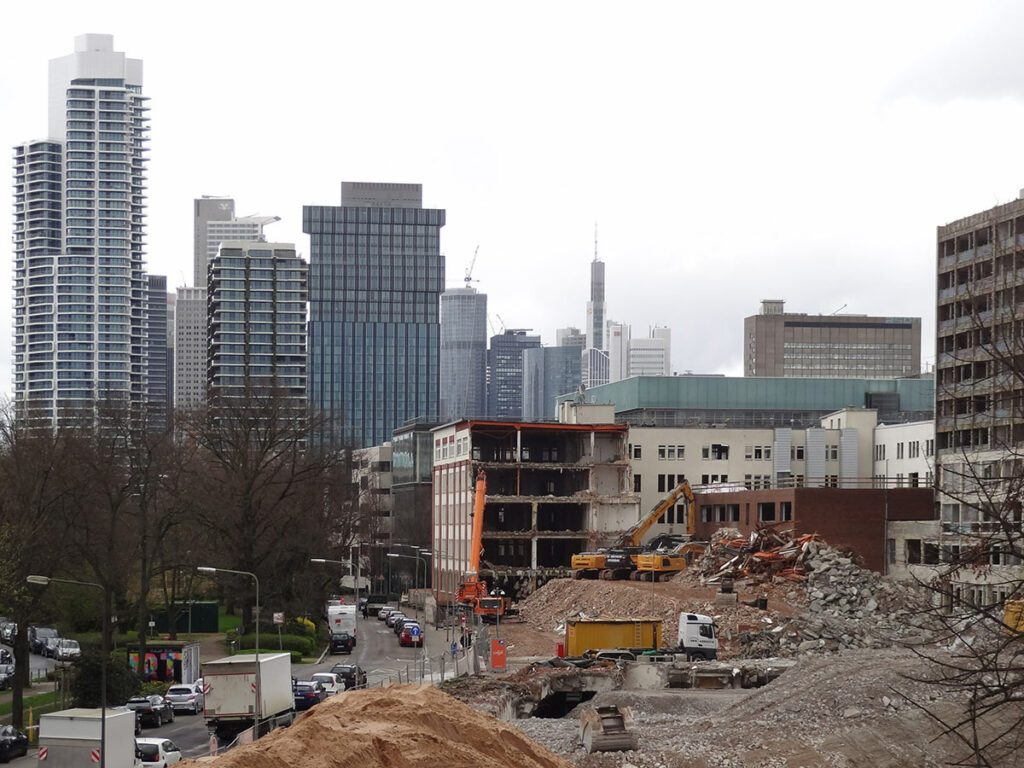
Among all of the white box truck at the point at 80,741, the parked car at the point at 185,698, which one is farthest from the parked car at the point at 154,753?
the parked car at the point at 185,698

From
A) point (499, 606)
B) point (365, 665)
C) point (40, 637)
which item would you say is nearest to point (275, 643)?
point (365, 665)

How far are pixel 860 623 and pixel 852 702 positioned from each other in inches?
A: 1037

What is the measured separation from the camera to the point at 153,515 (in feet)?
283

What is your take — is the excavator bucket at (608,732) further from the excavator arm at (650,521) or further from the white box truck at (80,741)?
the excavator arm at (650,521)

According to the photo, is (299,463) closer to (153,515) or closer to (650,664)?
(153,515)

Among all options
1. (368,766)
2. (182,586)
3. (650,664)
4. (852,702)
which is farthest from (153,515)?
(368,766)

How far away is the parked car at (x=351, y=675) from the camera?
6034 centimetres

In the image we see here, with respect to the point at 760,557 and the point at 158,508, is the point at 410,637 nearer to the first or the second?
the point at 158,508

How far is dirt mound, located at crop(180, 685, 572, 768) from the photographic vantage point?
2567 cm

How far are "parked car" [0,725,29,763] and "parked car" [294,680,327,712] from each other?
32.6 feet

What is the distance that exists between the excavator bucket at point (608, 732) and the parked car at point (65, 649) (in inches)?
1888

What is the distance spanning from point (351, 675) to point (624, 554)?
108ft

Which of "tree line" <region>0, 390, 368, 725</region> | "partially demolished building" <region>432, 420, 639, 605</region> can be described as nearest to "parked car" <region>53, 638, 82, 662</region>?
"tree line" <region>0, 390, 368, 725</region>

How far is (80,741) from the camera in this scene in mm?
37031
